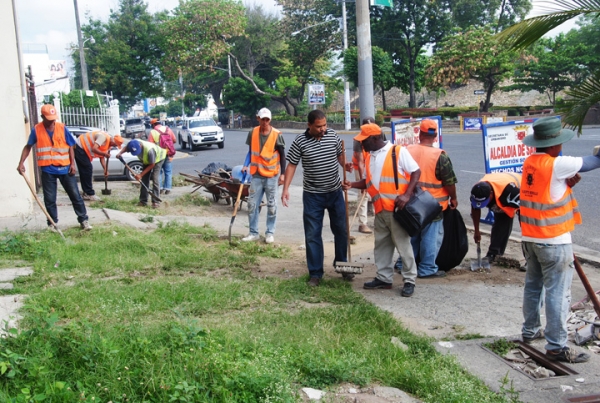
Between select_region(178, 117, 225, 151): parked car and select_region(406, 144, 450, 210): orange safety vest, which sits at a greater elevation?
select_region(178, 117, 225, 151): parked car

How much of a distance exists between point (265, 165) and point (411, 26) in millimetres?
43186

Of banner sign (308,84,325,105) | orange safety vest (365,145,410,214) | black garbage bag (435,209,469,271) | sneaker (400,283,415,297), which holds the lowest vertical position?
sneaker (400,283,415,297)

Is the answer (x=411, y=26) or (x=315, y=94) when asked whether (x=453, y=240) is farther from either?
(x=411, y=26)

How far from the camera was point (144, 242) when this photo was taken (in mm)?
8047

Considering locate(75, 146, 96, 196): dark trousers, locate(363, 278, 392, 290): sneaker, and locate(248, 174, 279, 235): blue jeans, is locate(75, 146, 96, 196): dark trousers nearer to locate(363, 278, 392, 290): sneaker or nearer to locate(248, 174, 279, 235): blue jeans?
locate(248, 174, 279, 235): blue jeans

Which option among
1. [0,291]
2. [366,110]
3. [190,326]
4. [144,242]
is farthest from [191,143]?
[190,326]

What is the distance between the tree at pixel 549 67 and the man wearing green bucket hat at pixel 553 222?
41.8 m

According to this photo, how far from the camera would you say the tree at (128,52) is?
49.1 m

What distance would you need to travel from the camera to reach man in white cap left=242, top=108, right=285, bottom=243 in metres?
8.79

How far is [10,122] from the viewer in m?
10.1

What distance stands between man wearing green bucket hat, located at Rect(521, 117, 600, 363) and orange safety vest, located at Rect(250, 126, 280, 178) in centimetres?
463

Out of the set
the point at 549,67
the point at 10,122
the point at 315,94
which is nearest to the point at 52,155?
the point at 10,122

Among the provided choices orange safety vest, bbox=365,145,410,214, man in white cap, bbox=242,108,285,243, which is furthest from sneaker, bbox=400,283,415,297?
man in white cap, bbox=242,108,285,243

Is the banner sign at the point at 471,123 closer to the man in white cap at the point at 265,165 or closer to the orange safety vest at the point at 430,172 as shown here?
the man in white cap at the point at 265,165
